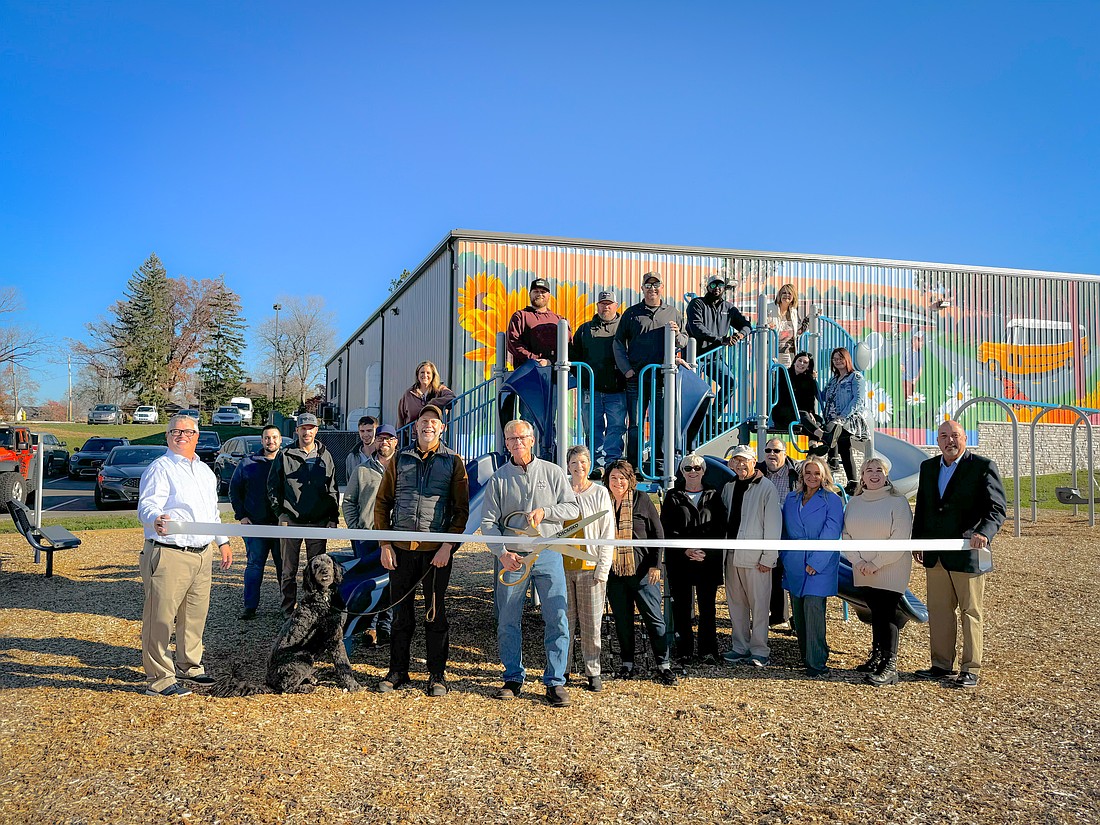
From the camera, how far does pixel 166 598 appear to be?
4809mm

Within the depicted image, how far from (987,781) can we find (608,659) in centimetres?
278

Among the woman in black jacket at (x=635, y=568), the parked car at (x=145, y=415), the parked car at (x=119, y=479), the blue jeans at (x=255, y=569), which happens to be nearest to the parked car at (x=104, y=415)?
the parked car at (x=145, y=415)

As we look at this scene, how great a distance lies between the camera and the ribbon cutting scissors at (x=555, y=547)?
4.93 meters

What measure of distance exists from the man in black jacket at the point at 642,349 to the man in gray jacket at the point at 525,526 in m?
1.84

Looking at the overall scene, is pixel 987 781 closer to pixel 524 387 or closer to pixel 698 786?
pixel 698 786

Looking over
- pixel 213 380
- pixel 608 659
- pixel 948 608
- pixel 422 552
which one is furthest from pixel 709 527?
pixel 213 380

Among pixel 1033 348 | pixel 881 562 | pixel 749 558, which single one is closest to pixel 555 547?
pixel 749 558

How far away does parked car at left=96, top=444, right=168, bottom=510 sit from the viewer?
54.9 ft

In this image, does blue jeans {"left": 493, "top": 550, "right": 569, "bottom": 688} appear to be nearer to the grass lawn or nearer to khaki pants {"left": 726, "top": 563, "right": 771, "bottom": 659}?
khaki pants {"left": 726, "top": 563, "right": 771, "bottom": 659}

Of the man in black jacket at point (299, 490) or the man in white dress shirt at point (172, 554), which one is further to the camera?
the man in black jacket at point (299, 490)

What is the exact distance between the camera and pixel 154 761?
3.86 m

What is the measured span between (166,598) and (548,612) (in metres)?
2.37

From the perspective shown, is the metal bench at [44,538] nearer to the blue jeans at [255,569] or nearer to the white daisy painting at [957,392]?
the blue jeans at [255,569]

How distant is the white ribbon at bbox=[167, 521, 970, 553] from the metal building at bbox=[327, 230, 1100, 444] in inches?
479
